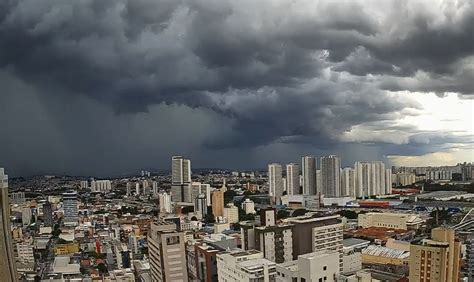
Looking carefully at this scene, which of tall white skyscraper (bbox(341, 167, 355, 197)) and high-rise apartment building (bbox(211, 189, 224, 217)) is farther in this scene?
tall white skyscraper (bbox(341, 167, 355, 197))

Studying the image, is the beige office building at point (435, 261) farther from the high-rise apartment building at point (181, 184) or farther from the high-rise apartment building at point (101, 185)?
the high-rise apartment building at point (181, 184)

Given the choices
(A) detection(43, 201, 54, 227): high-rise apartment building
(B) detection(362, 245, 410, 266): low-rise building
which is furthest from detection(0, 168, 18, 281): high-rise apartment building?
(A) detection(43, 201, 54, 227): high-rise apartment building

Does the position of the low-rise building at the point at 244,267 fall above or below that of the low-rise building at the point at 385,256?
above

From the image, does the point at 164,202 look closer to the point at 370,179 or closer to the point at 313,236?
the point at 313,236

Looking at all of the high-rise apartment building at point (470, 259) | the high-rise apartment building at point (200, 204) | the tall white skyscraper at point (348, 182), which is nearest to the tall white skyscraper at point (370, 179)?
the tall white skyscraper at point (348, 182)

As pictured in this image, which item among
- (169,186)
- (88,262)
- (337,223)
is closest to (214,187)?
(169,186)

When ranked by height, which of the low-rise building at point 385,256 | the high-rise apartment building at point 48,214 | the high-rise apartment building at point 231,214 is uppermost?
the high-rise apartment building at point 48,214

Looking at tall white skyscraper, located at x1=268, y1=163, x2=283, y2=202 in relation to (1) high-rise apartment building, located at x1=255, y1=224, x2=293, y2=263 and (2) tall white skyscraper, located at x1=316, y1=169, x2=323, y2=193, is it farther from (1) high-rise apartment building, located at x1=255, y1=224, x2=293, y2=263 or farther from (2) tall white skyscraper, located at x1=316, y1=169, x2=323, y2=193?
(1) high-rise apartment building, located at x1=255, y1=224, x2=293, y2=263
